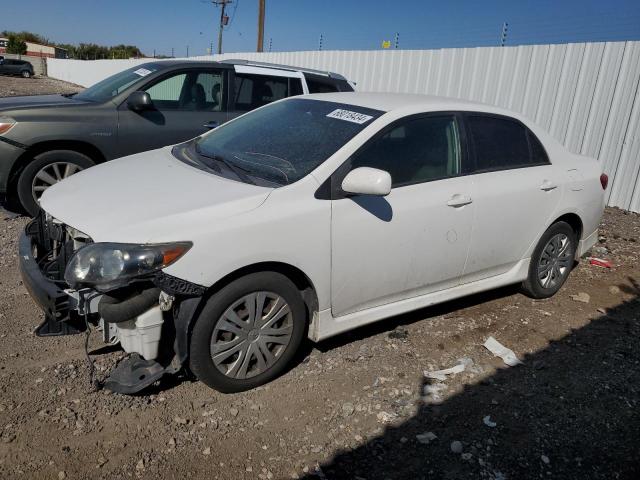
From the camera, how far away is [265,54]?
17.7 metres

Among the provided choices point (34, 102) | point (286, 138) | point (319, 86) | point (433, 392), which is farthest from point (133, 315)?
point (319, 86)

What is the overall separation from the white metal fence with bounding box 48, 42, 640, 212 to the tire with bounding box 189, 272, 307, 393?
6883 millimetres

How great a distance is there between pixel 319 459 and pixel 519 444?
1128 millimetres

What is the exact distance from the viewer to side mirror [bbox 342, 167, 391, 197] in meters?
3.11

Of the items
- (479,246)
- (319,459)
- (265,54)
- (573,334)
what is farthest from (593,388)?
(265,54)

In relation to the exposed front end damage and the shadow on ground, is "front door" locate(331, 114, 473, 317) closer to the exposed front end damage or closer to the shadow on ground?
the shadow on ground

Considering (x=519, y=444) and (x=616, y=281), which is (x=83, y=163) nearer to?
(x=519, y=444)

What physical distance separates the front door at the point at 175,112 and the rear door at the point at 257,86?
0.17 m

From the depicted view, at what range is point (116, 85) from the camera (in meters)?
6.41

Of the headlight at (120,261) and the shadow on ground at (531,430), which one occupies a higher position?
the headlight at (120,261)

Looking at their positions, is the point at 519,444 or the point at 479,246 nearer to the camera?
the point at 519,444

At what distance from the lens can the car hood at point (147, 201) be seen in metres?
2.79

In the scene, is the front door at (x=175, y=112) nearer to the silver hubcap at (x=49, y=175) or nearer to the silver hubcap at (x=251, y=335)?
the silver hubcap at (x=49, y=175)

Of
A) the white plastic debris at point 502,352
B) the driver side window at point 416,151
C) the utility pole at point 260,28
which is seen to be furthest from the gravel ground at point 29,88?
the white plastic debris at point 502,352
